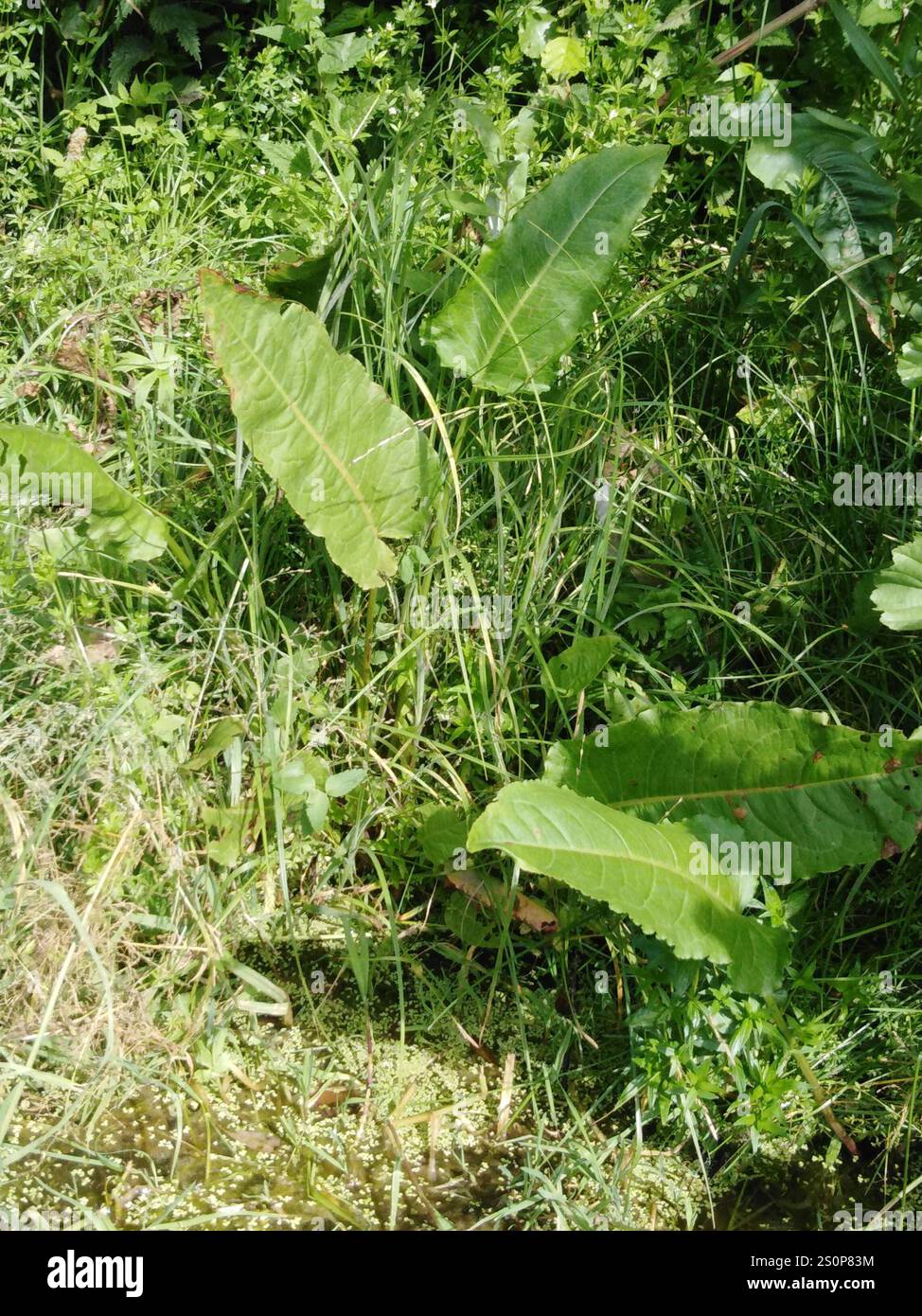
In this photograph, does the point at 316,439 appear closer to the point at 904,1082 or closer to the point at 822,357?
the point at 822,357

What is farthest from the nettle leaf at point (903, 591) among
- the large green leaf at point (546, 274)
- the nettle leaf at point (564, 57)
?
the nettle leaf at point (564, 57)

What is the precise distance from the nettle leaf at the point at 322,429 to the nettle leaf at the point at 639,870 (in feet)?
2.08

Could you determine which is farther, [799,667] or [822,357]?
[822,357]

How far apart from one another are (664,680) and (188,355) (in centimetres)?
131

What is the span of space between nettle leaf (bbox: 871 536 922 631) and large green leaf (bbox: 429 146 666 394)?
0.74m

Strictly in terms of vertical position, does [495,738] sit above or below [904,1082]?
above

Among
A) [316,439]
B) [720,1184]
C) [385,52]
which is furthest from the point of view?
[385,52]

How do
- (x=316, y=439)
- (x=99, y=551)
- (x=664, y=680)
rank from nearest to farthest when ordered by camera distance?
(x=316, y=439), (x=99, y=551), (x=664, y=680)

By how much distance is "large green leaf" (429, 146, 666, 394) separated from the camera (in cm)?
236

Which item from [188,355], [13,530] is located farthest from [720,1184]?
[188,355]

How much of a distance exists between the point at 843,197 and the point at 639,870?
5.32 feet

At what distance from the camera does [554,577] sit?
8.33ft

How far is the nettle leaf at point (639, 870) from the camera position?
5.72 ft

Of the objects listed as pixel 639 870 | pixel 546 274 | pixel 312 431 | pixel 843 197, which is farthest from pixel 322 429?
pixel 843 197
